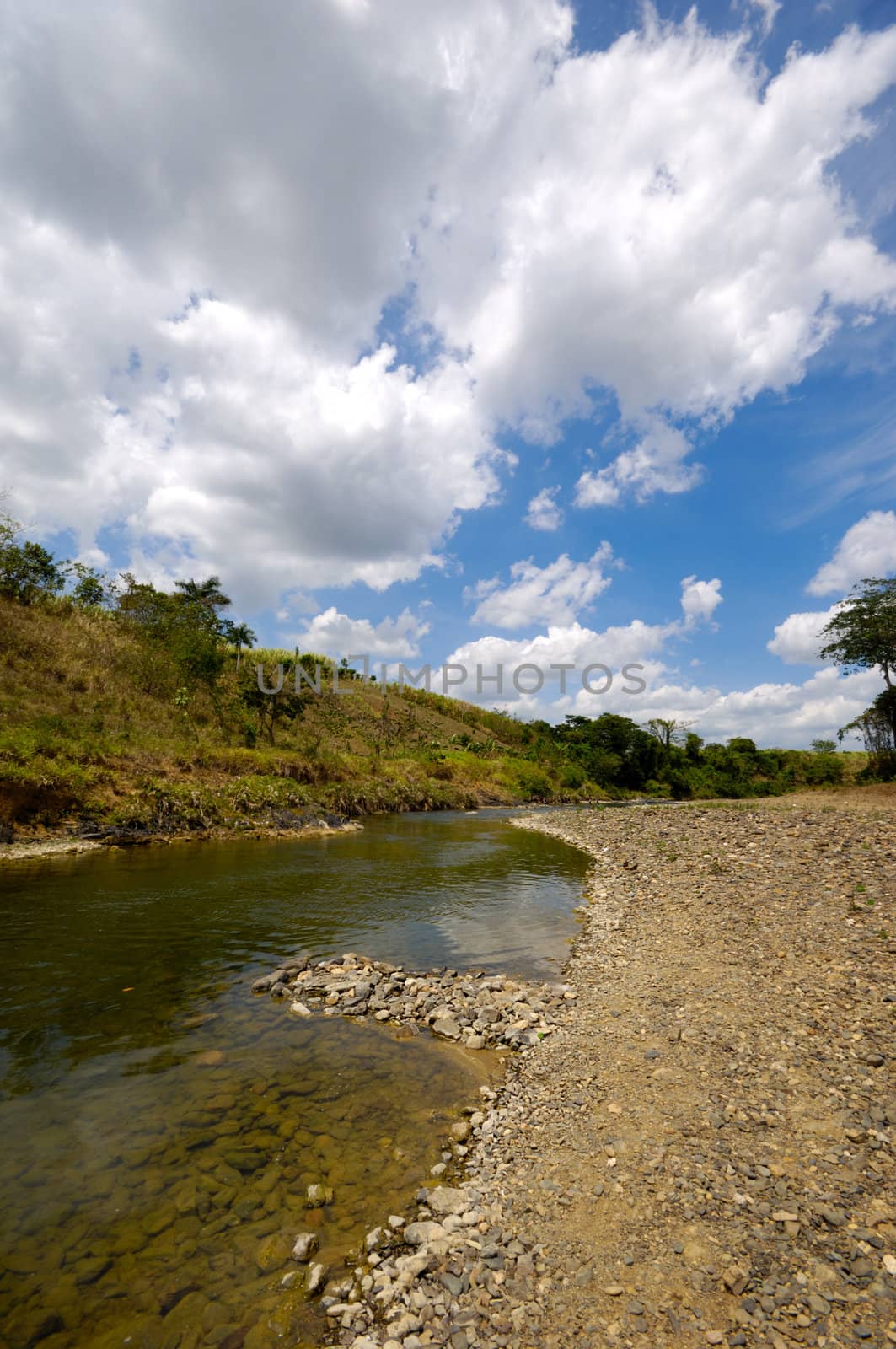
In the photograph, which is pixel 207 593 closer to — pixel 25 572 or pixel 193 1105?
pixel 25 572

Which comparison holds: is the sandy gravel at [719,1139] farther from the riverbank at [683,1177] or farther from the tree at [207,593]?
the tree at [207,593]

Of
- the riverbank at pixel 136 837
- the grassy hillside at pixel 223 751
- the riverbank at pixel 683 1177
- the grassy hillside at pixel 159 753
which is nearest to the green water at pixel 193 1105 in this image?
the riverbank at pixel 683 1177

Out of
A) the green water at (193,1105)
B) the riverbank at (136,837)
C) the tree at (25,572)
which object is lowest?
the green water at (193,1105)

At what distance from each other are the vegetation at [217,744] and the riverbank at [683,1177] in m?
21.2

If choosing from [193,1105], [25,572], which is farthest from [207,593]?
[193,1105]

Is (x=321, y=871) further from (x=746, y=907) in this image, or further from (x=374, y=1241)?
(x=374, y=1241)

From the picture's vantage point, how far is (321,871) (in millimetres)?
19203

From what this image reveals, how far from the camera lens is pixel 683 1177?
484 cm

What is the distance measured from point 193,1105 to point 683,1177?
16.7 feet

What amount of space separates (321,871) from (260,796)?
10.4 metres

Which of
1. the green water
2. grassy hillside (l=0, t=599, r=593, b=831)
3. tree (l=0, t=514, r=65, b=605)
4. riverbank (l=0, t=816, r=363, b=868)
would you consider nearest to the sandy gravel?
the green water

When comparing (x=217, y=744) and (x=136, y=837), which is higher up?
(x=217, y=744)

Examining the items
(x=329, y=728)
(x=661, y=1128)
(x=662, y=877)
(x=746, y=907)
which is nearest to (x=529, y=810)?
(x=329, y=728)

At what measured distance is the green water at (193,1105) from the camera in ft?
13.4
